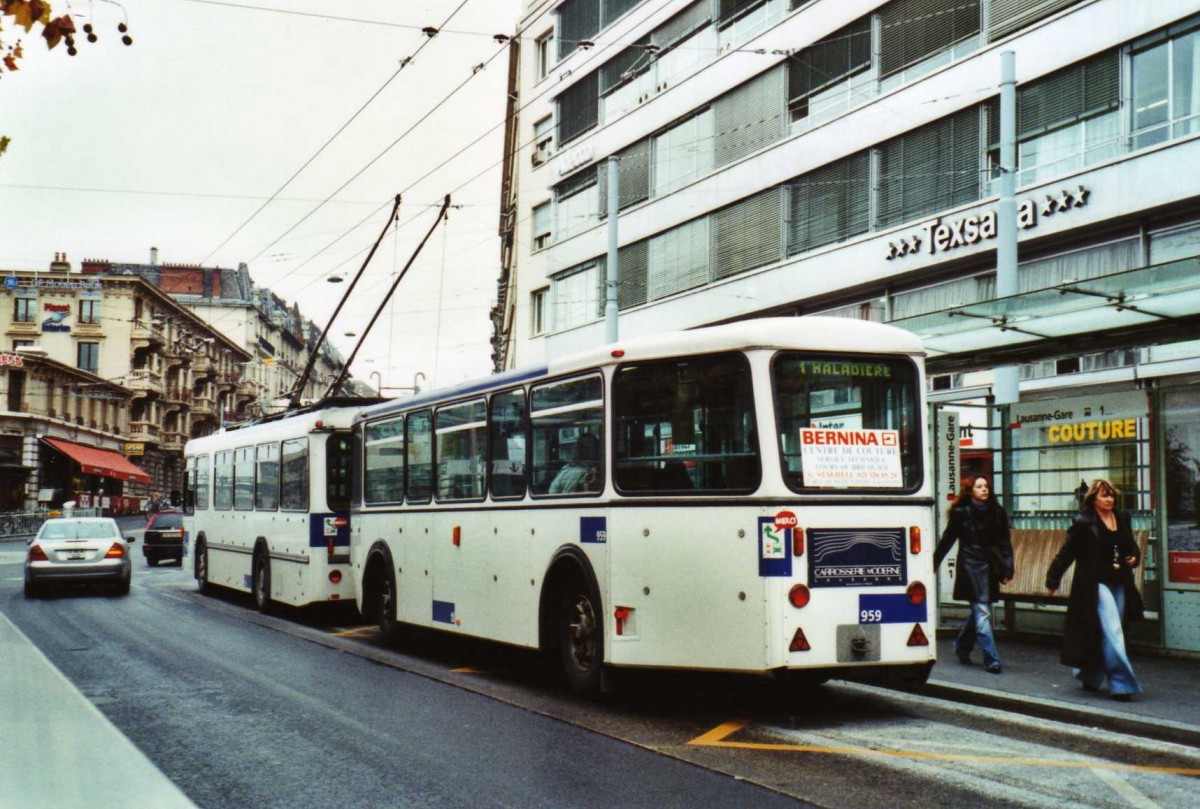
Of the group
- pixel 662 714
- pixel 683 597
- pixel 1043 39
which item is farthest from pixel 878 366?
pixel 1043 39

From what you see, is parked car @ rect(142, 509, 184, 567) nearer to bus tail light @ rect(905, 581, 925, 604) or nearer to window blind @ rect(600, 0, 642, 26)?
window blind @ rect(600, 0, 642, 26)

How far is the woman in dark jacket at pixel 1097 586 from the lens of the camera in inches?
373

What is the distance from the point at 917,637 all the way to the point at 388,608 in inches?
280

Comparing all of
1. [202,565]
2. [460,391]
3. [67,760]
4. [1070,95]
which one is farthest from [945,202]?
[67,760]

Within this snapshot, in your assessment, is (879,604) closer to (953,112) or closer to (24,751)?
(24,751)

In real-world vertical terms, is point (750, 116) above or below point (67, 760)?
above

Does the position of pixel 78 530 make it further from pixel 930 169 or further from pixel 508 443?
pixel 930 169

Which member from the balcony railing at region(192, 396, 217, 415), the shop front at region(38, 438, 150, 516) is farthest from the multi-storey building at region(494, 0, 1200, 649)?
the balcony railing at region(192, 396, 217, 415)

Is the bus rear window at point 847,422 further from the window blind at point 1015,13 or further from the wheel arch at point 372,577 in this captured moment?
the window blind at point 1015,13

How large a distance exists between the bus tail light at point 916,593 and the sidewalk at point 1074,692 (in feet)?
3.68

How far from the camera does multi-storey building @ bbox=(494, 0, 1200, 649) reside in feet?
39.2

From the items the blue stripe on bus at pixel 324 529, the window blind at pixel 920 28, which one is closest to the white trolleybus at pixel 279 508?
the blue stripe on bus at pixel 324 529

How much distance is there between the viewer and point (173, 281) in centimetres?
10112

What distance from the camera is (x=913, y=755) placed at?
7.61m
